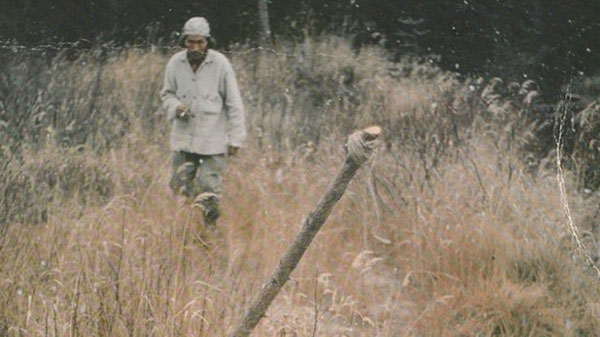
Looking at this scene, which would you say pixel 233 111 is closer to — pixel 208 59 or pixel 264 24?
pixel 208 59

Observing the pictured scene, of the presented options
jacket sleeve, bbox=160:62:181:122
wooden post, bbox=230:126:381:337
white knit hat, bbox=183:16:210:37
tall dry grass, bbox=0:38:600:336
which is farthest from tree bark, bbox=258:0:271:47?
wooden post, bbox=230:126:381:337

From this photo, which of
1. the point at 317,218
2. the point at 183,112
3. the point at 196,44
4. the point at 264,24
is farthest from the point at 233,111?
the point at 264,24

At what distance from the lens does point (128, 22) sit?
35.2 feet

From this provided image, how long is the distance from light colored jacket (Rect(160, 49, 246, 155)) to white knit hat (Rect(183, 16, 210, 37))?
25cm

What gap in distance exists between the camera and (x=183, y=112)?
561 cm

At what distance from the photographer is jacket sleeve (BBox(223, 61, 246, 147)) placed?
5.78 metres

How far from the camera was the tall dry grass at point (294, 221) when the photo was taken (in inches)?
140

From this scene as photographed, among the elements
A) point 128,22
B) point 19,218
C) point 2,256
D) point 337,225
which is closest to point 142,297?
point 2,256

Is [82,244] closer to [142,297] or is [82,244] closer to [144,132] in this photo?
[142,297]

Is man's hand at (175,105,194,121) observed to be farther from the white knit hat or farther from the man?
the white knit hat

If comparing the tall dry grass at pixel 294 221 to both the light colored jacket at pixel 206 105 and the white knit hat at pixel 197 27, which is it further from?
the white knit hat at pixel 197 27

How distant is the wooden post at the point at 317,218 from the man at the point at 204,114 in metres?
3.20

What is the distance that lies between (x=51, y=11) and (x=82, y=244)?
568 centimetres

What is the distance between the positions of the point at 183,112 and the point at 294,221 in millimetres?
1058
